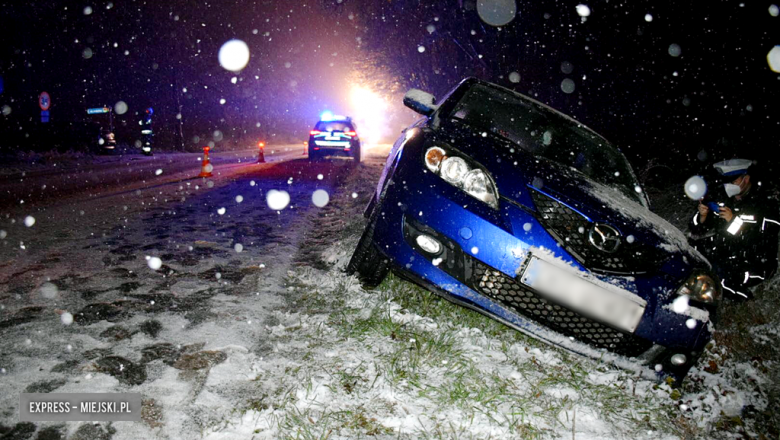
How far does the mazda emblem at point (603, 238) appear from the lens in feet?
6.77

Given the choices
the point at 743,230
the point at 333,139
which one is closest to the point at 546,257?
the point at 743,230

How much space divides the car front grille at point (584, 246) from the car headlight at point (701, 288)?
0.21m

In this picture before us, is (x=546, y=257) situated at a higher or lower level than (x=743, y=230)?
higher

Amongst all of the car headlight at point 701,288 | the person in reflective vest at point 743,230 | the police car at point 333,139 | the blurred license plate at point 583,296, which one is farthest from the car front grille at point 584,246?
the police car at point 333,139

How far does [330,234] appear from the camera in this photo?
4699mm

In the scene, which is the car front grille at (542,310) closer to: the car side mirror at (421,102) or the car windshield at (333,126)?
the car side mirror at (421,102)

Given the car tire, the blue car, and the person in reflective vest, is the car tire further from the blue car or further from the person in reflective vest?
the person in reflective vest

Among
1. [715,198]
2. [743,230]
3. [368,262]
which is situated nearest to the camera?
[368,262]

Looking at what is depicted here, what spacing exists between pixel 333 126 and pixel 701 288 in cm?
1193

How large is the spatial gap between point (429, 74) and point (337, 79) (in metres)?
75.0

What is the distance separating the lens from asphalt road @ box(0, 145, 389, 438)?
1814mm

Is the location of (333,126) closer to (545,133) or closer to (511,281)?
(545,133)

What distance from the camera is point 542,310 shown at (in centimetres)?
213

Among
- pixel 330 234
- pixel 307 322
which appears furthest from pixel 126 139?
pixel 307 322
